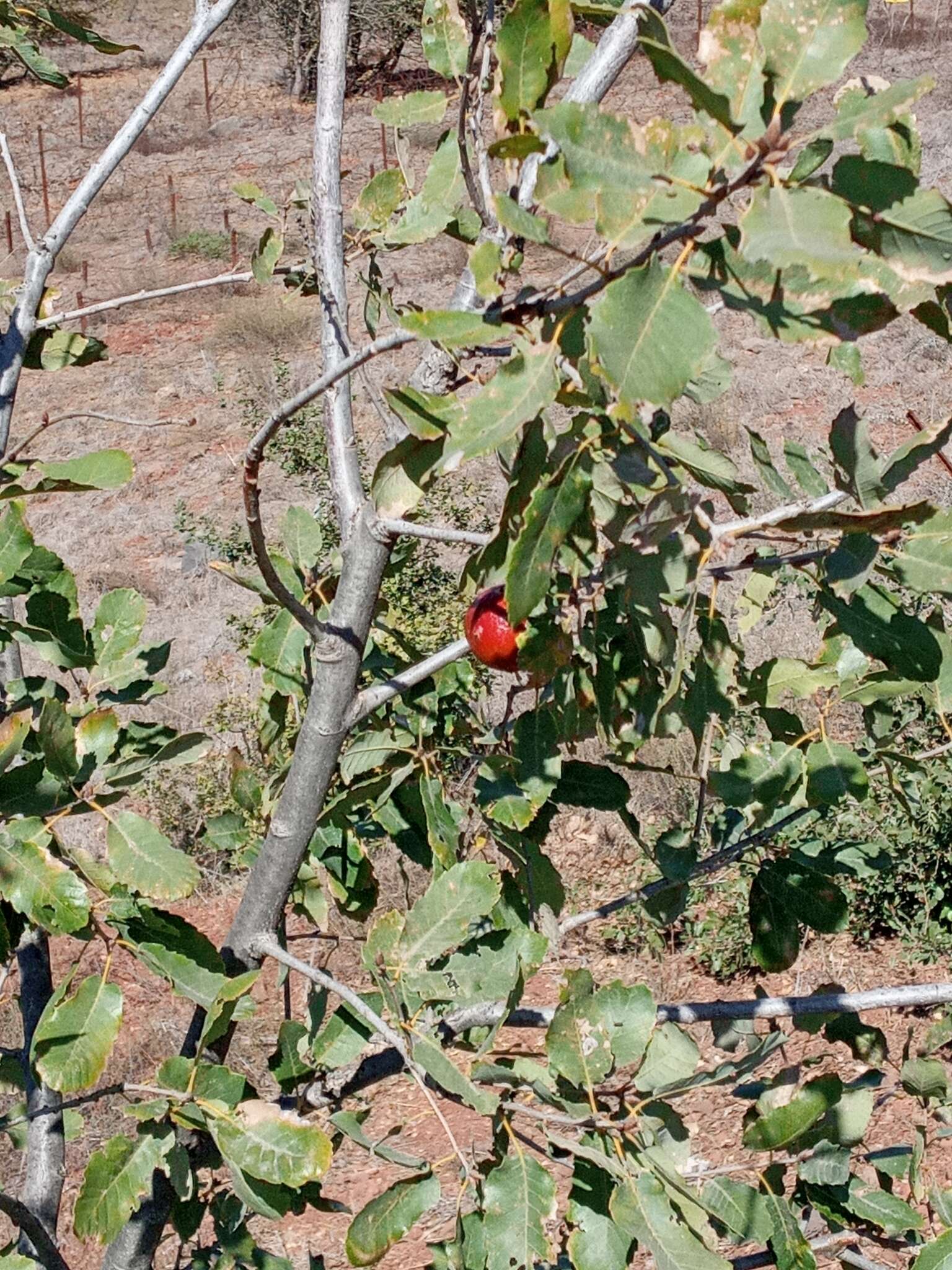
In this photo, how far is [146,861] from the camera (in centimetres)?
111

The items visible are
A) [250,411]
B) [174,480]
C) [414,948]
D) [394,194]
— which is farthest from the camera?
[174,480]

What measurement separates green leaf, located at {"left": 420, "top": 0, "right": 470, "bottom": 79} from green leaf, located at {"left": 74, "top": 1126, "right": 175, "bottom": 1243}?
998mm

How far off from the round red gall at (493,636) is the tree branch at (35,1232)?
0.67 meters

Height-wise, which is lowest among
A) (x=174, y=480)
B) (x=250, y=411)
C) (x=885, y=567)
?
(x=174, y=480)

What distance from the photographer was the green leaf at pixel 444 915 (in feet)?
3.73

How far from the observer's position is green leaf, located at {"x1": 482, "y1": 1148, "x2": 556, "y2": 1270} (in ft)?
3.38

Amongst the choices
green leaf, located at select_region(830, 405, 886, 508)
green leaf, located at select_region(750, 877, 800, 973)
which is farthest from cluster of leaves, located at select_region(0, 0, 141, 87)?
green leaf, located at select_region(750, 877, 800, 973)

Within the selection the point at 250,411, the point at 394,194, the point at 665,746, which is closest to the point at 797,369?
the point at 250,411

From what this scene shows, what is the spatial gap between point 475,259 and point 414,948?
622mm

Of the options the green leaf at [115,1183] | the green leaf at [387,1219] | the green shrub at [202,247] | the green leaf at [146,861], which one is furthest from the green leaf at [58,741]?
the green shrub at [202,247]

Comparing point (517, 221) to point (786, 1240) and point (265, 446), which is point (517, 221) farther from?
point (786, 1240)

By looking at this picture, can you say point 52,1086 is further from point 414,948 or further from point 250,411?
point 250,411

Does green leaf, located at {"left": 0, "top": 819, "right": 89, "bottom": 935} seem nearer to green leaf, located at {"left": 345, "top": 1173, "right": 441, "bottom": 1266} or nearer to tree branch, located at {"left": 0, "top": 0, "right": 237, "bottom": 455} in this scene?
green leaf, located at {"left": 345, "top": 1173, "right": 441, "bottom": 1266}

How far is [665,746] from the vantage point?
553 centimetres
